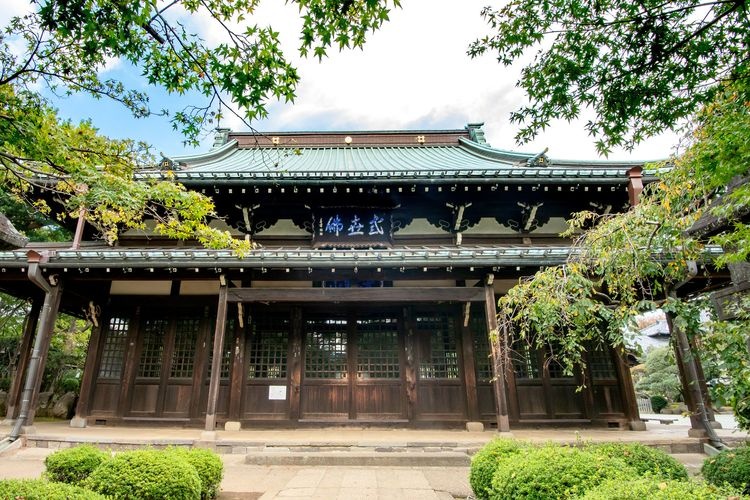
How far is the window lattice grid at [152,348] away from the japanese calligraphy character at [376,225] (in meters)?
5.66

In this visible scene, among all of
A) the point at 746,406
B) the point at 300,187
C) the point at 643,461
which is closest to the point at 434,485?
the point at 643,461

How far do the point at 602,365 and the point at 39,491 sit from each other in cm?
1023

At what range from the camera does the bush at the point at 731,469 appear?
4.16 metres

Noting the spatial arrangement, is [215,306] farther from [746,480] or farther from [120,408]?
[746,480]

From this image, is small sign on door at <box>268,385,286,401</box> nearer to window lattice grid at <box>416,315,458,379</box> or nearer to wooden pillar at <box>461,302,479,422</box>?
window lattice grid at <box>416,315,458,379</box>

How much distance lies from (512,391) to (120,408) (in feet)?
30.0

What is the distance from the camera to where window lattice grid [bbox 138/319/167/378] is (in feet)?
30.4

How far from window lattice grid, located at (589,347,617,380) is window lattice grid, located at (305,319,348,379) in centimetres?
594

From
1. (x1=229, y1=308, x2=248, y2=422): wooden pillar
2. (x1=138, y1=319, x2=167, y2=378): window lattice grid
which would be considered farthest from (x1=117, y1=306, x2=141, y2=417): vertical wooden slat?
(x1=229, y1=308, x2=248, y2=422): wooden pillar

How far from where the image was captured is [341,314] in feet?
30.9

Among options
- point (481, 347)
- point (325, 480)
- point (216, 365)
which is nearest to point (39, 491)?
point (325, 480)

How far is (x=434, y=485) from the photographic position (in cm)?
541

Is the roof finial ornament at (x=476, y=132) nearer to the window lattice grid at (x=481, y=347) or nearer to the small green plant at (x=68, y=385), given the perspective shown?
the window lattice grid at (x=481, y=347)

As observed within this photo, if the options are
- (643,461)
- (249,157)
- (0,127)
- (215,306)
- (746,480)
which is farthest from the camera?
(249,157)
